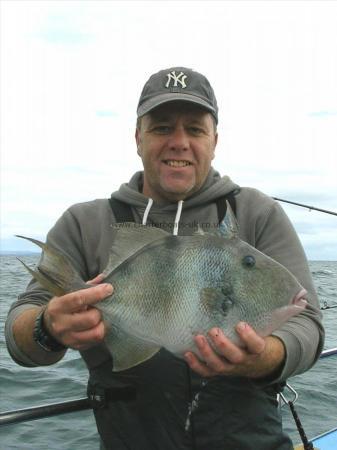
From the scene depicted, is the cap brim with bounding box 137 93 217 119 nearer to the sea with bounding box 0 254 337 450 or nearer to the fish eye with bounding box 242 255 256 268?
the fish eye with bounding box 242 255 256 268

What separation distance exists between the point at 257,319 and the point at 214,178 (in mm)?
1152

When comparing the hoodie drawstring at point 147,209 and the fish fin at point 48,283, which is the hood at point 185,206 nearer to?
the hoodie drawstring at point 147,209

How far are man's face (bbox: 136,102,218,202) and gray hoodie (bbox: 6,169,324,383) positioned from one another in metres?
0.11

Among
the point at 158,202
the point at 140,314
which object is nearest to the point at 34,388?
the point at 158,202

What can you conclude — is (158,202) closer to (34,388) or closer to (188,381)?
(188,381)

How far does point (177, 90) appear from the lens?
113 inches

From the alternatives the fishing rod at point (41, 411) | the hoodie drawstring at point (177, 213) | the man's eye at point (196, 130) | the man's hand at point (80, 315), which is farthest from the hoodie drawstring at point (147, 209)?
Answer: the fishing rod at point (41, 411)

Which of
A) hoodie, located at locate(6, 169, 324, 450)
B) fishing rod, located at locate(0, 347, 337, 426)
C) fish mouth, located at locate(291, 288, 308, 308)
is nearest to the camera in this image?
fish mouth, located at locate(291, 288, 308, 308)

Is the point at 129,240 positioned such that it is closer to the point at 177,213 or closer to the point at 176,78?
the point at 177,213

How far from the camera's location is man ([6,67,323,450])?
224 centimetres

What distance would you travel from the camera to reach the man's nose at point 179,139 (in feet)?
9.29

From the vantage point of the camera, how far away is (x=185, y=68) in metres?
3.06

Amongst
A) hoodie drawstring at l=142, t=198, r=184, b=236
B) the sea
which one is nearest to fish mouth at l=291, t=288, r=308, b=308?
hoodie drawstring at l=142, t=198, r=184, b=236

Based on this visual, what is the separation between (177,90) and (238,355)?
1438 mm
